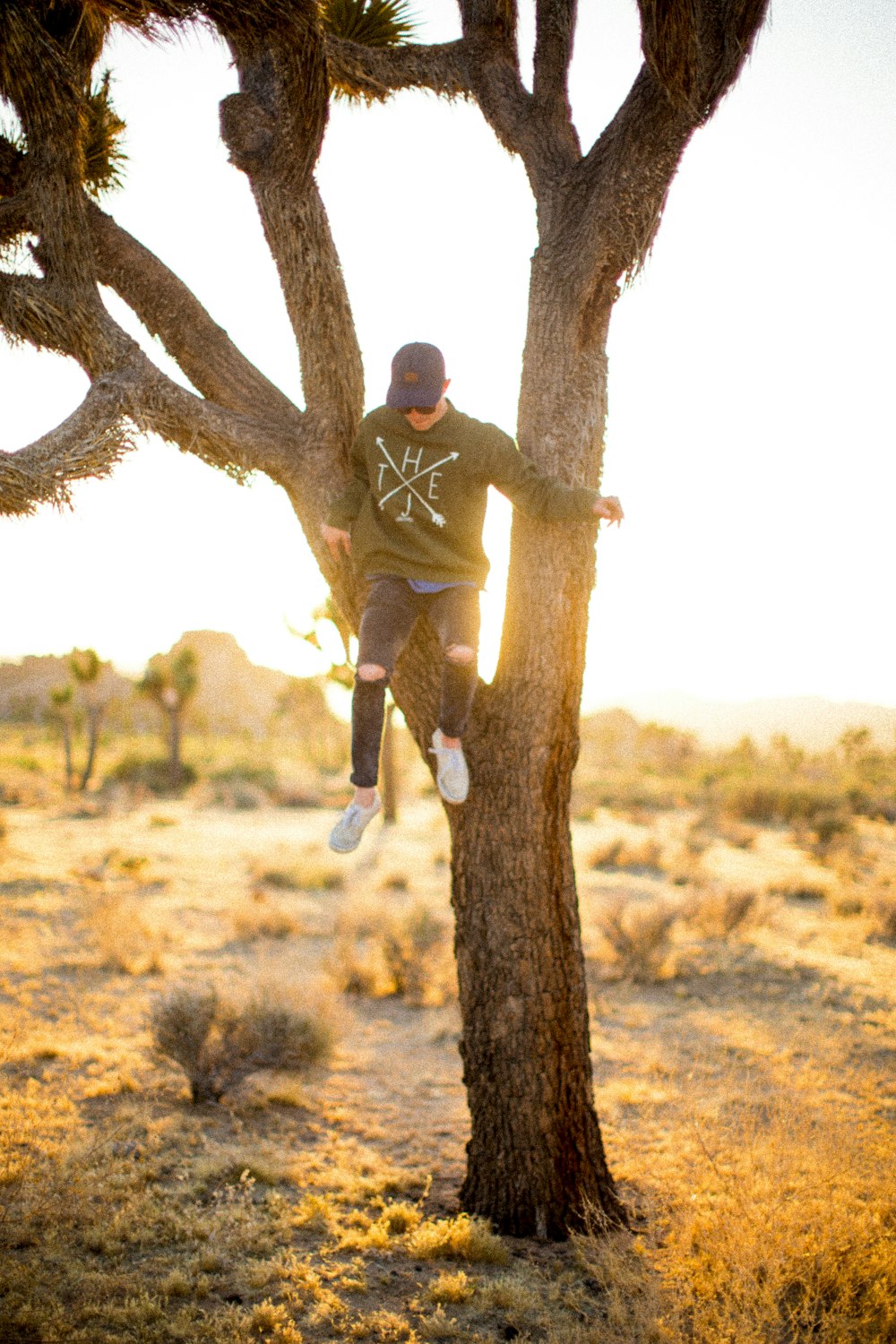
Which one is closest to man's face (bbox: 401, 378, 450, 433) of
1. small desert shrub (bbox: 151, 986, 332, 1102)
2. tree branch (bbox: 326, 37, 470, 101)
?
tree branch (bbox: 326, 37, 470, 101)

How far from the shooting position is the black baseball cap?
3588 millimetres

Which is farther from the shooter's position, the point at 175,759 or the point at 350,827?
the point at 175,759

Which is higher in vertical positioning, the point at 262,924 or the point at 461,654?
the point at 461,654

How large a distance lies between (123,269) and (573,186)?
7.37 feet

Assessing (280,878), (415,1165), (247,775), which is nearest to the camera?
(415,1165)

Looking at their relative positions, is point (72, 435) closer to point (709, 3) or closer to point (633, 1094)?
point (709, 3)

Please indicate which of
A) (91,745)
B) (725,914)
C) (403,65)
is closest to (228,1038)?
(403,65)

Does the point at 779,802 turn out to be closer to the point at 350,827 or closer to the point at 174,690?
the point at 174,690

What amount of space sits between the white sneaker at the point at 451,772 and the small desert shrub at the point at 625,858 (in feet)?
40.9

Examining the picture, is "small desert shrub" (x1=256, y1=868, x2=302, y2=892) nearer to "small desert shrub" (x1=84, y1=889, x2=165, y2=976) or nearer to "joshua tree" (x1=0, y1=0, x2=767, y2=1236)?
"small desert shrub" (x1=84, y1=889, x2=165, y2=976)

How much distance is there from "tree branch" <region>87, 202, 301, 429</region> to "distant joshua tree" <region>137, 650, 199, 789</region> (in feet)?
83.6

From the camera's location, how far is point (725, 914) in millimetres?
10586

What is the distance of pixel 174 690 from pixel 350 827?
27765 mm

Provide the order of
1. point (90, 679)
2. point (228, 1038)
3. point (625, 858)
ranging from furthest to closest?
point (90, 679), point (625, 858), point (228, 1038)
